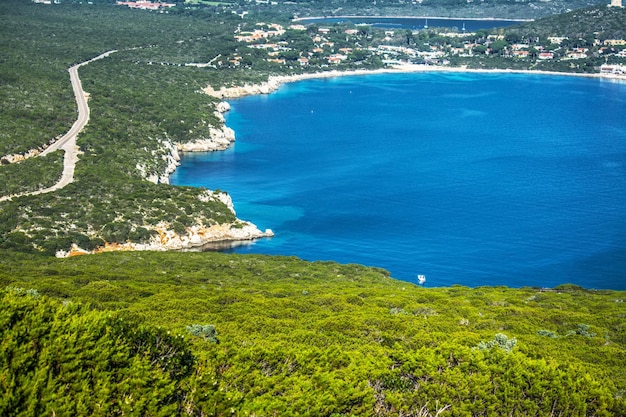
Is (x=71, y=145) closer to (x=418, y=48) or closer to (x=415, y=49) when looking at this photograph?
(x=415, y=49)

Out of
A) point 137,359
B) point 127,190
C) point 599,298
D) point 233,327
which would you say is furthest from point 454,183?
point 137,359

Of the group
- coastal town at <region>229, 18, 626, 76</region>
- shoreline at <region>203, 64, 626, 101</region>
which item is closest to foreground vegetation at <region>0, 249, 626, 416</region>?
shoreline at <region>203, 64, 626, 101</region>

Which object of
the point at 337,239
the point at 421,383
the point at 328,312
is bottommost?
the point at 337,239

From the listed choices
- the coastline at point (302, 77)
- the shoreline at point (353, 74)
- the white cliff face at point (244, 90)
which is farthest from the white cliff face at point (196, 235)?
the shoreline at point (353, 74)

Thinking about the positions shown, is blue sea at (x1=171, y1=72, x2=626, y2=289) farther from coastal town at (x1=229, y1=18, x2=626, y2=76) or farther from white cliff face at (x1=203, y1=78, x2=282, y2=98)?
coastal town at (x1=229, y1=18, x2=626, y2=76)

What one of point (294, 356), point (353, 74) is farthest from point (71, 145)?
point (353, 74)

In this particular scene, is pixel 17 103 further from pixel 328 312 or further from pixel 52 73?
pixel 328 312
